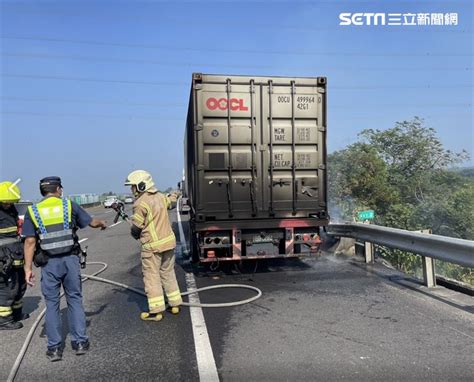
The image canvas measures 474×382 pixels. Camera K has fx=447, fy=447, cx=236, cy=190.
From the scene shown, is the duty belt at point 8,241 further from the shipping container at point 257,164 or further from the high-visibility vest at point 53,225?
the shipping container at point 257,164

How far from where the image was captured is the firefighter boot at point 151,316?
5242mm

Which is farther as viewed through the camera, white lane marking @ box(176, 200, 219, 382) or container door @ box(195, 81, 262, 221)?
container door @ box(195, 81, 262, 221)

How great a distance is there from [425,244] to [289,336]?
2.89 metres

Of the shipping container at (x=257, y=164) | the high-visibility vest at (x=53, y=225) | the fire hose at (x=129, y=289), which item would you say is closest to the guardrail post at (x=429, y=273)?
the shipping container at (x=257, y=164)

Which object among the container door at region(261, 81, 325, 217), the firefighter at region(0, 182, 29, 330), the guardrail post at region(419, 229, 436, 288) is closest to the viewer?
the firefighter at region(0, 182, 29, 330)

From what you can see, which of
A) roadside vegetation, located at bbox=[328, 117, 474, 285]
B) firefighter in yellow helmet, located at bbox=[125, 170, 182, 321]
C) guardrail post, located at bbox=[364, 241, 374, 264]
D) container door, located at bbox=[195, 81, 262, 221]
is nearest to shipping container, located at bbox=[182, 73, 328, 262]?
container door, located at bbox=[195, 81, 262, 221]

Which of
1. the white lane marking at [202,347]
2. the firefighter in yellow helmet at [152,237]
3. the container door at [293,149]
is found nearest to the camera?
the white lane marking at [202,347]

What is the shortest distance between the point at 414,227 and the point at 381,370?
1028 centimetres

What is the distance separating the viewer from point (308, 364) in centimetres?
385

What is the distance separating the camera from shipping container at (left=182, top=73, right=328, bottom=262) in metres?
7.37

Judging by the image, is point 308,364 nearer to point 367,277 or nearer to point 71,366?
point 71,366

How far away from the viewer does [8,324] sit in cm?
512

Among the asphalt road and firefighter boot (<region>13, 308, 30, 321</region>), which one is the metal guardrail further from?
firefighter boot (<region>13, 308, 30, 321</region>)

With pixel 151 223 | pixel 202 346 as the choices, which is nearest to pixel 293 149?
pixel 151 223
